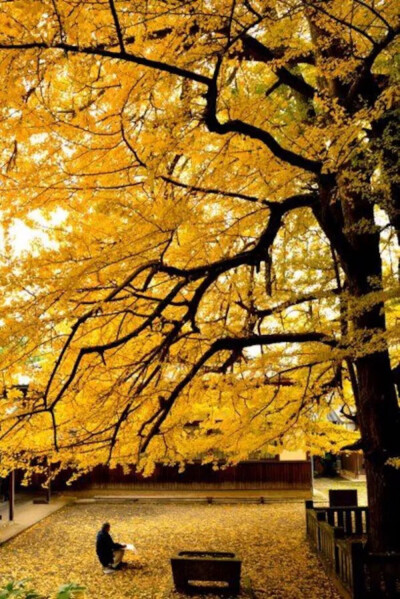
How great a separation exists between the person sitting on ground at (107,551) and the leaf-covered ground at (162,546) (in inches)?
8.0

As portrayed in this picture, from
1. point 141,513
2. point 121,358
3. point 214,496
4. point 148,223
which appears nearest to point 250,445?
point 121,358

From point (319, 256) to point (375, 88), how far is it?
2799 millimetres

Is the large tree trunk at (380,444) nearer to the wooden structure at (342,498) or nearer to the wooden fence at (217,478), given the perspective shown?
the wooden structure at (342,498)

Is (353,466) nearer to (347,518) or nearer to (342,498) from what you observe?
(342,498)

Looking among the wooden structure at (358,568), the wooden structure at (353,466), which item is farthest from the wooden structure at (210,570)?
the wooden structure at (353,466)

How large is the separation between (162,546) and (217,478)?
8.57 metres

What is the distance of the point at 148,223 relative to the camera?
14.8 feet

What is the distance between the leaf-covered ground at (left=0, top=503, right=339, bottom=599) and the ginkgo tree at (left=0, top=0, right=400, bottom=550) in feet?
8.33

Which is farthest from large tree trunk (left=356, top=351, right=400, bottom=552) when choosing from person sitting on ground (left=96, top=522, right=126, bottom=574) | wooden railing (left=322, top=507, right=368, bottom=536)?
person sitting on ground (left=96, top=522, right=126, bottom=574)

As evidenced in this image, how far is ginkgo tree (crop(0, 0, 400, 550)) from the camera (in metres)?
3.79

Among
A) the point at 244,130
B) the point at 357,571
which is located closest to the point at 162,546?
the point at 357,571

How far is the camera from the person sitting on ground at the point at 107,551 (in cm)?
1034

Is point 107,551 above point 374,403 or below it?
below

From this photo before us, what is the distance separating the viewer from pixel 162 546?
12664mm
